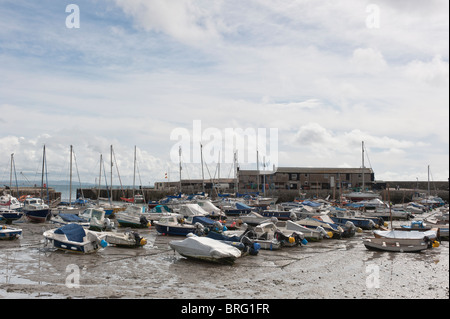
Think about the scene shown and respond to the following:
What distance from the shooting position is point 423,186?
365 ft

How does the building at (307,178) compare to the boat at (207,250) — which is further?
the building at (307,178)

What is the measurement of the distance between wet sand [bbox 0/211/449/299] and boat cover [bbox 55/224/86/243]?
3.50 feet

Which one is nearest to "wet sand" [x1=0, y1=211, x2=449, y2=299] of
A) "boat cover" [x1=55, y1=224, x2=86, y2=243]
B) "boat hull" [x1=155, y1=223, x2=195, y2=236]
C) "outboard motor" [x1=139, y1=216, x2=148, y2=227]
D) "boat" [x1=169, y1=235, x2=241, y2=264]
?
"boat" [x1=169, y1=235, x2=241, y2=264]

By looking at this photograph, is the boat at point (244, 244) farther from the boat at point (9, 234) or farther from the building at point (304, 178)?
the building at point (304, 178)

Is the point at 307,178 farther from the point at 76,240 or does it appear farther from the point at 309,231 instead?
the point at 76,240

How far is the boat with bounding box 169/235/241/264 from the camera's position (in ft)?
70.0

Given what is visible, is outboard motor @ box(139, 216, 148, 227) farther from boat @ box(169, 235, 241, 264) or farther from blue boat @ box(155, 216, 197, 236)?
boat @ box(169, 235, 241, 264)

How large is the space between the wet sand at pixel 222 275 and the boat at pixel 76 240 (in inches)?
19.9

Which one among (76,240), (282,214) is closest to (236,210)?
(282,214)

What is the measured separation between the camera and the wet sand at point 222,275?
53.1ft

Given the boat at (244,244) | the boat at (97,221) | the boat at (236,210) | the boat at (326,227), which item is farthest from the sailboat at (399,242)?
the boat at (236,210)

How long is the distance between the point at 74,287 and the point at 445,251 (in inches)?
936

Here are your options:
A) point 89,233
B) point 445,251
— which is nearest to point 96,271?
point 89,233
